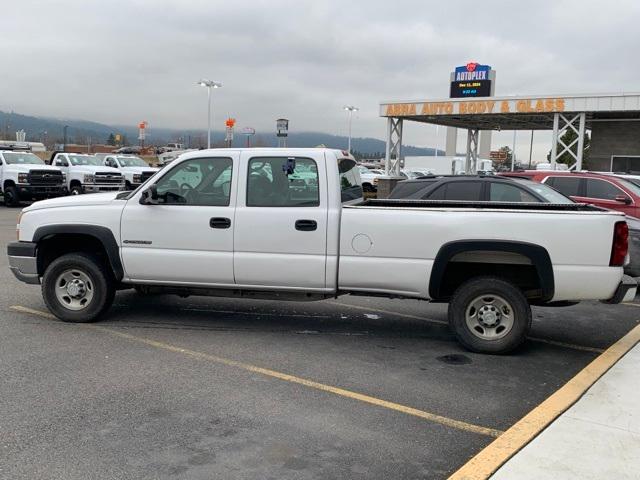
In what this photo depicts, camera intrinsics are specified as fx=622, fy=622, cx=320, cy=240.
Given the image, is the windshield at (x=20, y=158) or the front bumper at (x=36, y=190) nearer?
the front bumper at (x=36, y=190)

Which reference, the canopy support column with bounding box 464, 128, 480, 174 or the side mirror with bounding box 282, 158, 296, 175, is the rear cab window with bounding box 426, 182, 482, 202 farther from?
the canopy support column with bounding box 464, 128, 480, 174

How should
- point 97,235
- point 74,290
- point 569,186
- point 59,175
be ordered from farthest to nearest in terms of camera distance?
point 59,175, point 569,186, point 74,290, point 97,235

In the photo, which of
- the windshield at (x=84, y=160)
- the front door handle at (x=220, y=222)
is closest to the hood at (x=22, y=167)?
the windshield at (x=84, y=160)

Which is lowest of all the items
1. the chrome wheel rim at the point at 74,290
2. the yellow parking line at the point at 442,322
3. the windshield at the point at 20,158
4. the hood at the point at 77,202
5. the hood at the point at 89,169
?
the yellow parking line at the point at 442,322

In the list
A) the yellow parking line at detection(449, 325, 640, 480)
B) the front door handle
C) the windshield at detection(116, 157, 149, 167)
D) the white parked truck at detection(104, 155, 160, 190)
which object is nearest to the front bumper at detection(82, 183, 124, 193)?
the white parked truck at detection(104, 155, 160, 190)

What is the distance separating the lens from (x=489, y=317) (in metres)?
6.02

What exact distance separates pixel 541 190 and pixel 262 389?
5933 millimetres

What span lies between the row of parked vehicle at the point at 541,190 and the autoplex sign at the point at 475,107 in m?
12.2

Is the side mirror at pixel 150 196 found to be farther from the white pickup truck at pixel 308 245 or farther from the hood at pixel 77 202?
the hood at pixel 77 202

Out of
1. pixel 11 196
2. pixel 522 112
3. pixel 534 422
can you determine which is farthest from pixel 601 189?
pixel 11 196

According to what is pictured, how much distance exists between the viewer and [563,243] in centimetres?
566

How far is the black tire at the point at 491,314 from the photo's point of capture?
5.89 meters

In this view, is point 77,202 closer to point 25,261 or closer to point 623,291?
point 25,261

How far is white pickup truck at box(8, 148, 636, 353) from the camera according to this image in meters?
5.71
